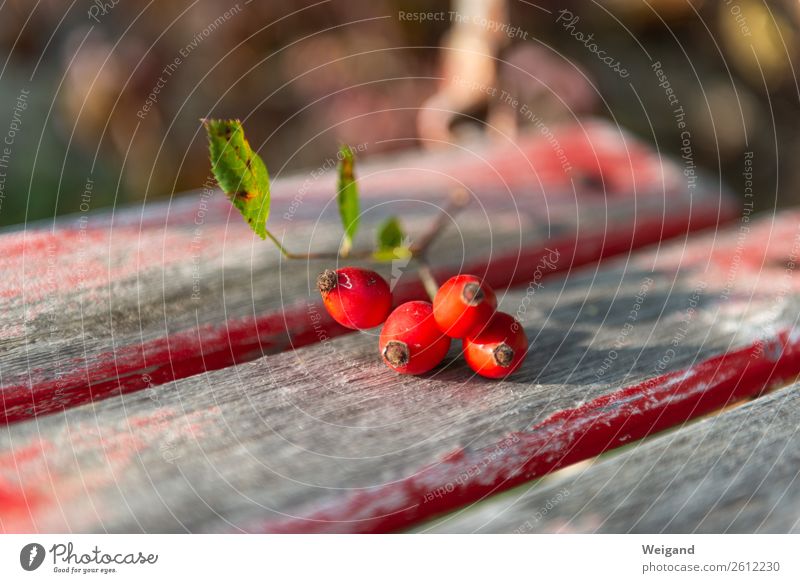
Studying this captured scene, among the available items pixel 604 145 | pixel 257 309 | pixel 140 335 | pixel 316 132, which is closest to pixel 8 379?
pixel 140 335

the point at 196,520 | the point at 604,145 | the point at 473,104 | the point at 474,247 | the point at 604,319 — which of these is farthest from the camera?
the point at 473,104

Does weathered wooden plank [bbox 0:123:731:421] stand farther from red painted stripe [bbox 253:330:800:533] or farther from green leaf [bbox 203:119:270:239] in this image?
red painted stripe [bbox 253:330:800:533]

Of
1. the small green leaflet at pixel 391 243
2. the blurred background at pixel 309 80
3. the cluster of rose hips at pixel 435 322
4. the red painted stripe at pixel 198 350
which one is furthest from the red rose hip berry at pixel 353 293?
the blurred background at pixel 309 80

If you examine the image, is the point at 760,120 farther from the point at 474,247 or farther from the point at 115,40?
the point at 115,40

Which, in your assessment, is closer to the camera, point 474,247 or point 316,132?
point 474,247

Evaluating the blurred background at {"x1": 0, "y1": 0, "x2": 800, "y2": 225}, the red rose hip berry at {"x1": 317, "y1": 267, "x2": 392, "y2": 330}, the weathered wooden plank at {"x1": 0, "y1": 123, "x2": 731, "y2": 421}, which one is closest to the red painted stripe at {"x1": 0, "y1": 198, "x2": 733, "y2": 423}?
the weathered wooden plank at {"x1": 0, "y1": 123, "x2": 731, "y2": 421}

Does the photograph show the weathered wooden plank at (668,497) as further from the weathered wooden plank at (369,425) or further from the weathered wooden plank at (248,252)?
the weathered wooden plank at (248,252)
